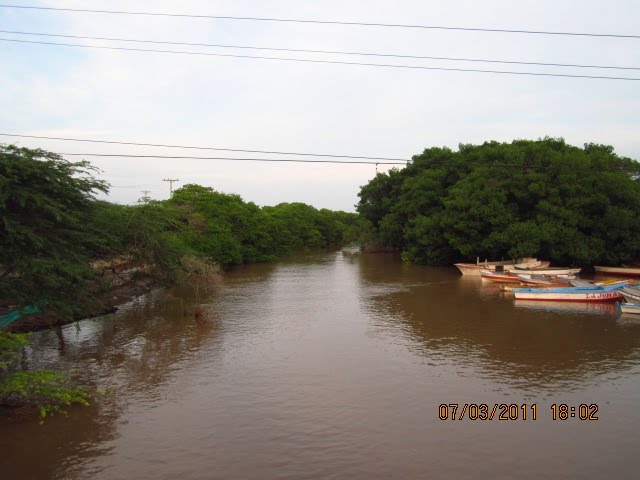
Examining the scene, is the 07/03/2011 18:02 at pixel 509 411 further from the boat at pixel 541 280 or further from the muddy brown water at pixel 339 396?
the boat at pixel 541 280

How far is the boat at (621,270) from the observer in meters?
31.9

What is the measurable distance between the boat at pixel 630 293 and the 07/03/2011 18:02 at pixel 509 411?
12.0m

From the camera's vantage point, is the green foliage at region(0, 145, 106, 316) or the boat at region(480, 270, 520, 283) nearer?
the green foliage at region(0, 145, 106, 316)

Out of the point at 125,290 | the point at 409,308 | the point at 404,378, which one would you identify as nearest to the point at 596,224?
the point at 409,308

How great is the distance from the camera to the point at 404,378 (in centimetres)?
1280

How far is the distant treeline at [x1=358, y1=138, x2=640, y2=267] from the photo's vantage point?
32.8m

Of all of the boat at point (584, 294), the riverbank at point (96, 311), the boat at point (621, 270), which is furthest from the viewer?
the boat at point (621, 270)

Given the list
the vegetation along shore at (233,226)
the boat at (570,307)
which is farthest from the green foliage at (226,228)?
the boat at (570,307)

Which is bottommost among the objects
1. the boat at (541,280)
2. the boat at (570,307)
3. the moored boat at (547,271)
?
the boat at (570,307)

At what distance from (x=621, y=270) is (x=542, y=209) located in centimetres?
641

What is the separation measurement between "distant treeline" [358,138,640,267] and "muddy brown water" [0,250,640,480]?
12540mm

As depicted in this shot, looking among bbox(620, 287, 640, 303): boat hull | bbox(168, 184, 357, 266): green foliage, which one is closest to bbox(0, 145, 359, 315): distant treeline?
bbox(168, 184, 357, 266): green foliage

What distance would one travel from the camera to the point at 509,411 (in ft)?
34.9
